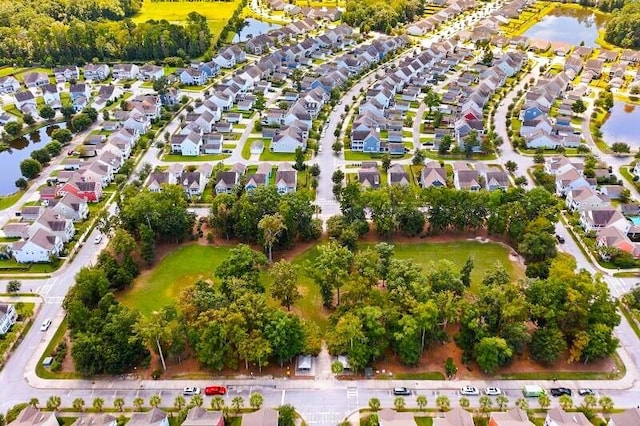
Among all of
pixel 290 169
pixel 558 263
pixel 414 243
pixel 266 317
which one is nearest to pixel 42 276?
pixel 266 317

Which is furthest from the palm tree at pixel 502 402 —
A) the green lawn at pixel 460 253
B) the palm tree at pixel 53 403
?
the palm tree at pixel 53 403

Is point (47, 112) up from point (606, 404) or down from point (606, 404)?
down

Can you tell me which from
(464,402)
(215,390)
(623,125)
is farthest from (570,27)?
(215,390)

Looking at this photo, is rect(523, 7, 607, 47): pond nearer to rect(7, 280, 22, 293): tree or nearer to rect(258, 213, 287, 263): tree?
rect(258, 213, 287, 263): tree

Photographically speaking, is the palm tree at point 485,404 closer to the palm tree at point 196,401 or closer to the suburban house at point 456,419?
the suburban house at point 456,419

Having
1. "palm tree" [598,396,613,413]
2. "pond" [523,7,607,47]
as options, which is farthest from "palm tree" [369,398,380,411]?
"pond" [523,7,607,47]

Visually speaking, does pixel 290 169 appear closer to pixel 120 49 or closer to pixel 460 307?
pixel 460 307

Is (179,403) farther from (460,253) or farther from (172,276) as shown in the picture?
(460,253)
